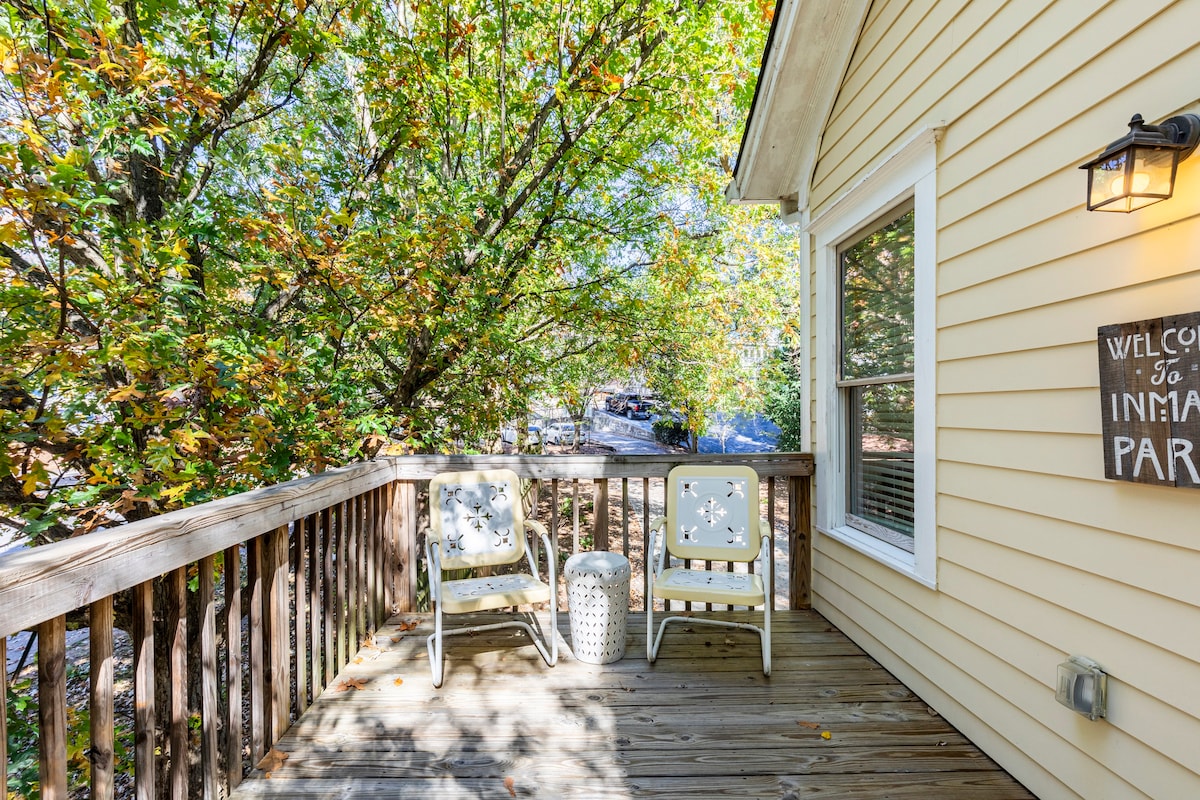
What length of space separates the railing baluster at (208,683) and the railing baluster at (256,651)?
0.21 m

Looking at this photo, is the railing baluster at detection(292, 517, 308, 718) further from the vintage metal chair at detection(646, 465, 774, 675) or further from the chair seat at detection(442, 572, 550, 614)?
the vintage metal chair at detection(646, 465, 774, 675)

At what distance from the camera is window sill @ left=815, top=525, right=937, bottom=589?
2381 mm

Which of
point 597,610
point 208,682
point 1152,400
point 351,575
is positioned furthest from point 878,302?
point 208,682

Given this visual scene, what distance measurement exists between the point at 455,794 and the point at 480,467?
185 centimetres

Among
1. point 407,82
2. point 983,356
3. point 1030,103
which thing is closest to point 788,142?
point 1030,103

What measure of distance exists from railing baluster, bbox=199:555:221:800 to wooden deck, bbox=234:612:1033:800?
138 mm

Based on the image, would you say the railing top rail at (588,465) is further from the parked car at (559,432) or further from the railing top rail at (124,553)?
the parked car at (559,432)

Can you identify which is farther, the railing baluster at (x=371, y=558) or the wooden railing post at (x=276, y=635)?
the railing baluster at (x=371, y=558)

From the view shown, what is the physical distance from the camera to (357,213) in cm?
367

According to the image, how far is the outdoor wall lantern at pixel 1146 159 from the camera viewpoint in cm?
135

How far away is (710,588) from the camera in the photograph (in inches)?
105

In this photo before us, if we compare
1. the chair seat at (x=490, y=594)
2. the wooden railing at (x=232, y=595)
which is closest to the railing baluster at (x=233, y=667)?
the wooden railing at (x=232, y=595)

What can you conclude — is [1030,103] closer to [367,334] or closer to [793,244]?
[367,334]

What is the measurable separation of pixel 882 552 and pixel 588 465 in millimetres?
1616
